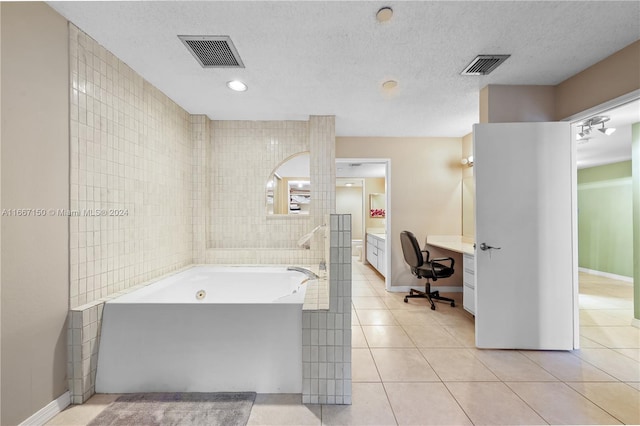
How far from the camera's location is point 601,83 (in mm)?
2020

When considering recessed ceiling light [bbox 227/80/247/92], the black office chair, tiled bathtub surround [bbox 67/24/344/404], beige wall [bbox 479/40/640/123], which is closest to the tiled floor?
tiled bathtub surround [bbox 67/24/344/404]

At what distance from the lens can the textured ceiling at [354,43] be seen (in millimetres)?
1474

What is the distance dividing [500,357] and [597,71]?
239 centimetres

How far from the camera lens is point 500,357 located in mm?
2135

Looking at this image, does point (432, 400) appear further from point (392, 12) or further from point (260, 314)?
point (392, 12)

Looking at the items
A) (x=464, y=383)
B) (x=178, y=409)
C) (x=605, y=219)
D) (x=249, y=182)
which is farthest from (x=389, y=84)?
(x=605, y=219)

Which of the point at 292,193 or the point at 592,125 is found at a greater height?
the point at 592,125

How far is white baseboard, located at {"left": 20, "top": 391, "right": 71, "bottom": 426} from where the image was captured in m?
1.36

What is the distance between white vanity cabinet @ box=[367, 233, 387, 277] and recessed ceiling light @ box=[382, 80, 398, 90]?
2590mm

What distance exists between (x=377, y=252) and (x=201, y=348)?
3865 mm

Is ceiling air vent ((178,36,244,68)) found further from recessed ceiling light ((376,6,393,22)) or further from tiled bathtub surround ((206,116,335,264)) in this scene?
tiled bathtub surround ((206,116,335,264))

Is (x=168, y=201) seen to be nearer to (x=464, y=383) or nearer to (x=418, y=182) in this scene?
(x=464, y=383)

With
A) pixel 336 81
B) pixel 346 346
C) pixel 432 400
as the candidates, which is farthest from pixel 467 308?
pixel 336 81

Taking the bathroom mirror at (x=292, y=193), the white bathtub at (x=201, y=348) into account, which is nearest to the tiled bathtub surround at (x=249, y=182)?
the white bathtub at (x=201, y=348)
